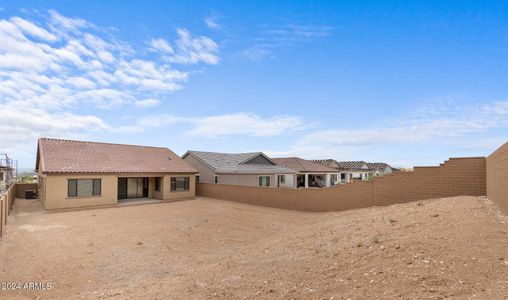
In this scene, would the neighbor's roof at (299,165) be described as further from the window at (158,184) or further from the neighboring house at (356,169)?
the window at (158,184)

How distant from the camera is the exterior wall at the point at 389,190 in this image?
1369 cm

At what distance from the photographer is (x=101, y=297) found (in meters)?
7.07

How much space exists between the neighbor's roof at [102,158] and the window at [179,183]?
2.66 feet

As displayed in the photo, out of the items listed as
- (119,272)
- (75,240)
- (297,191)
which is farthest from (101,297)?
(297,191)

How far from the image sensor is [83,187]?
21797mm

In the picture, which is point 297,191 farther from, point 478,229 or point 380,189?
point 478,229

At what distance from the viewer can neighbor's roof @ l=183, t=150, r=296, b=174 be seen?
31.0 m

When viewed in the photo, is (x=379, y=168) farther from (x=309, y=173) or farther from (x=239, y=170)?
(x=239, y=170)

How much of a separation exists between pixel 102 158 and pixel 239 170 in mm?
12669

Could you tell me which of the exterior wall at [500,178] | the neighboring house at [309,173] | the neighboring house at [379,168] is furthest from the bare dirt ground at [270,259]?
the neighboring house at [379,168]

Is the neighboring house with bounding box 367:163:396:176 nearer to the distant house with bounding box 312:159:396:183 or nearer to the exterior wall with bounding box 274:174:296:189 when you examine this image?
the distant house with bounding box 312:159:396:183

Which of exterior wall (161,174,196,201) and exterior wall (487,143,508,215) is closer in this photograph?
exterior wall (487,143,508,215)

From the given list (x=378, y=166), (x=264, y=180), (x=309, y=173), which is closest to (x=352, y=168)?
(x=378, y=166)

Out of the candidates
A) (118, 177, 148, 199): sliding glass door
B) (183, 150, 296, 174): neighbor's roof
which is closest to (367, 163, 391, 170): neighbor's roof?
(183, 150, 296, 174): neighbor's roof
